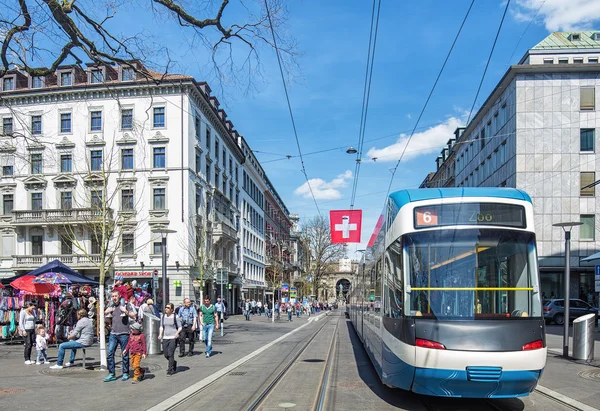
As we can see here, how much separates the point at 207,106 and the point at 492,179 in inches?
975

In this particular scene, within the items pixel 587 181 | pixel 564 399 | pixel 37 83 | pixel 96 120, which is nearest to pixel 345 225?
pixel 564 399

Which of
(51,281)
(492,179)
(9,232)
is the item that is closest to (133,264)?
(9,232)

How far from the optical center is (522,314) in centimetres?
741

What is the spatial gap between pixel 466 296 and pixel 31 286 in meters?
15.2

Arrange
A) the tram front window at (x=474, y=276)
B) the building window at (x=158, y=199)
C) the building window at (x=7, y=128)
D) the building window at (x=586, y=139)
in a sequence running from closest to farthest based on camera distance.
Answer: the tram front window at (x=474, y=276) < the building window at (x=7, y=128) < the building window at (x=586, y=139) < the building window at (x=158, y=199)

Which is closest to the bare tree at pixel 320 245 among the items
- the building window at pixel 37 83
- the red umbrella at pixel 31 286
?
the building window at pixel 37 83

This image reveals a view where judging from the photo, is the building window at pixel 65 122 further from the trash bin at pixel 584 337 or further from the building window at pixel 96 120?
the trash bin at pixel 584 337

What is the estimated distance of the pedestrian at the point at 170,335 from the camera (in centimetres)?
1194

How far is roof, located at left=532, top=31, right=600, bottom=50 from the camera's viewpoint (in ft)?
151

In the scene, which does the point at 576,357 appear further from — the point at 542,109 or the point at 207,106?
the point at 207,106

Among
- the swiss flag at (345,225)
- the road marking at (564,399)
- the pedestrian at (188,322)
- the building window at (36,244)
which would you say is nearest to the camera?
the road marking at (564,399)

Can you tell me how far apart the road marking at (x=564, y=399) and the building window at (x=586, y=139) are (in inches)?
1362

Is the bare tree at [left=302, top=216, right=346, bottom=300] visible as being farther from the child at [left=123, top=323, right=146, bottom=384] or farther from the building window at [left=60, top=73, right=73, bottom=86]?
the child at [left=123, top=323, right=146, bottom=384]

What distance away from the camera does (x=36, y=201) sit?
42406 mm
